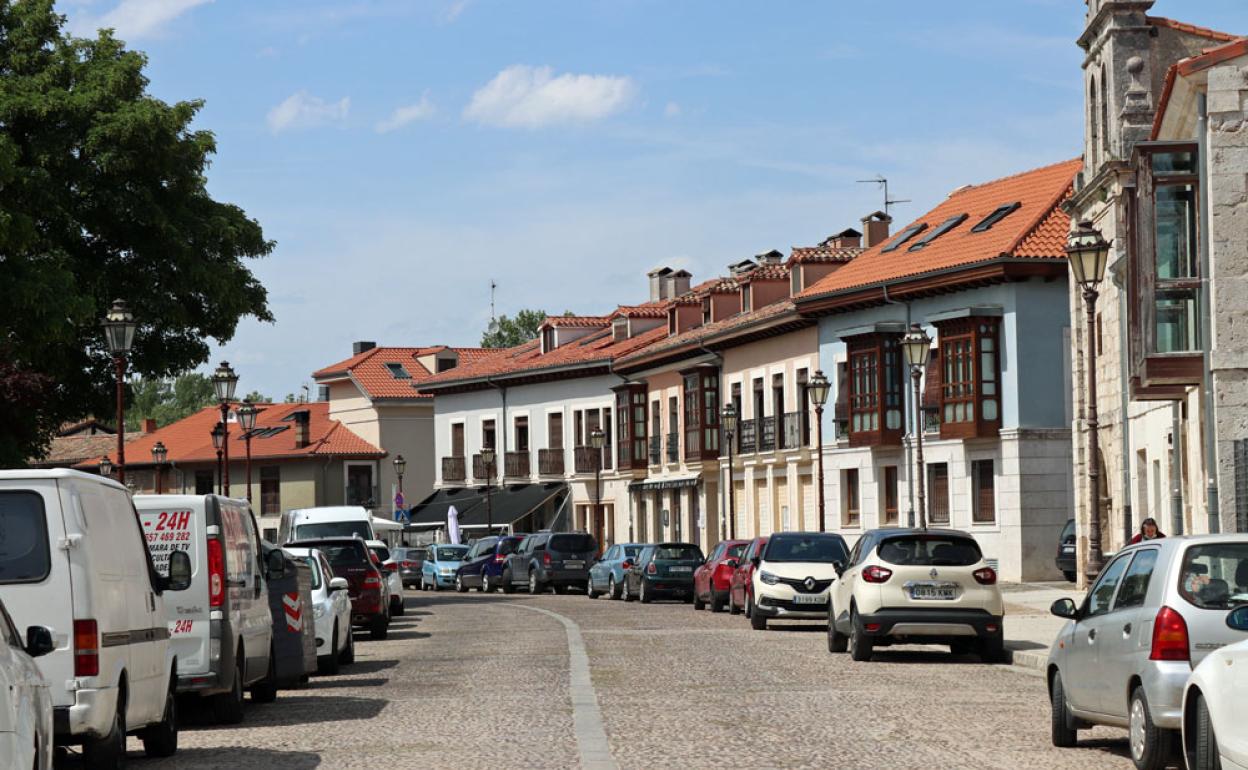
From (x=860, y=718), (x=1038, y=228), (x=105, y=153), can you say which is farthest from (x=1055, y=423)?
(x=860, y=718)

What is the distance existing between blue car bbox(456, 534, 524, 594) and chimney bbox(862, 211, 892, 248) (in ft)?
53.4

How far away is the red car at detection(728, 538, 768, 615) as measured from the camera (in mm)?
36094

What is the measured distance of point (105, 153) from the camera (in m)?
40.8

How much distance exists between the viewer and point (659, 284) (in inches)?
3568

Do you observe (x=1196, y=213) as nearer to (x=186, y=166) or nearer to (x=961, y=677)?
(x=961, y=677)

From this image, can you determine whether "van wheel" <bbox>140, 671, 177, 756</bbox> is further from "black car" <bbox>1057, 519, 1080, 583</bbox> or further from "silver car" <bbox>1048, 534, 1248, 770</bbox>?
"black car" <bbox>1057, 519, 1080, 583</bbox>

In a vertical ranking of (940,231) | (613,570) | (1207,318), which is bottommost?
(613,570)

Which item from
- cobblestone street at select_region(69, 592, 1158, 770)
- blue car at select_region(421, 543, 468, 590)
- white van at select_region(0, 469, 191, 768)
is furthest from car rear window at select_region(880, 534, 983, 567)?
blue car at select_region(421, 543, 468, 590)

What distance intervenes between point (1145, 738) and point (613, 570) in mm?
38186

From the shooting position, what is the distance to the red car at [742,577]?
36094 millimetres

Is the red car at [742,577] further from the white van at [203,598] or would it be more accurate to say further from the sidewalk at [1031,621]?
the white van at [203,598]

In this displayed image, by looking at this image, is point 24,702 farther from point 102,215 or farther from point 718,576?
point 102,215

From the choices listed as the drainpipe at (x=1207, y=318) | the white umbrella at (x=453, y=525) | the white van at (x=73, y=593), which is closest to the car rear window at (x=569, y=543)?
the white umbrella at (x=453, y=525)

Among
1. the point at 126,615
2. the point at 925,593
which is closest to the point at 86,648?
the point at 126,615
